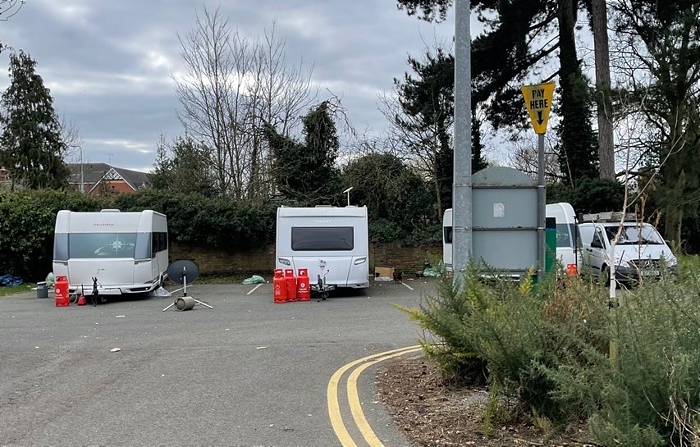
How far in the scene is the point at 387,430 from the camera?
17.4 feet


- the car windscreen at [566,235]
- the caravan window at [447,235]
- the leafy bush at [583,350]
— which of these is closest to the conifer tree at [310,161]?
the caravan window at [447,235]

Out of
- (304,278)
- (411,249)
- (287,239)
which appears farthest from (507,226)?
(411,249)

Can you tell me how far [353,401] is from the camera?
247 inches

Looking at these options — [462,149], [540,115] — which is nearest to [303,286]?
[462,149]

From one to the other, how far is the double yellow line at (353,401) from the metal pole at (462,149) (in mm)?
1891

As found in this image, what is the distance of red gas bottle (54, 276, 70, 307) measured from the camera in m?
15.9

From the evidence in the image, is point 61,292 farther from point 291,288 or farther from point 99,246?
point 291,288

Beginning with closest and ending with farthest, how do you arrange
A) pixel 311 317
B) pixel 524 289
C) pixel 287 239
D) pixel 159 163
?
1. pixel 524 289
2. pixel 311 317
3. pixel 287 239
4. pixel 159 163

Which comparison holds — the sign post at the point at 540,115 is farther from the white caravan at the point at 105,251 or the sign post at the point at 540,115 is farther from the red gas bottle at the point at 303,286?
the white caravan at the point at 105,251

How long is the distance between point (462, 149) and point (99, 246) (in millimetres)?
12458

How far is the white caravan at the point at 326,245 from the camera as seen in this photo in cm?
1727

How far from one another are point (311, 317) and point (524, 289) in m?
7.72

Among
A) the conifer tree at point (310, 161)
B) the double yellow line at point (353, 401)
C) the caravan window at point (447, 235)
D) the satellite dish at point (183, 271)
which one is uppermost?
the conifer tree at point (310, 161)

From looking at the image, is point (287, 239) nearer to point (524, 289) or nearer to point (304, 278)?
point (304, 278)
